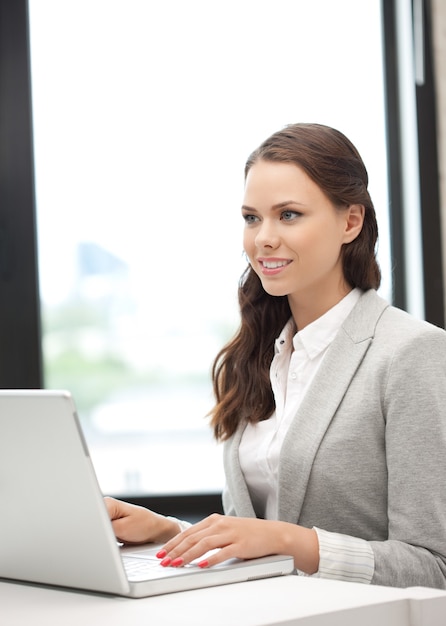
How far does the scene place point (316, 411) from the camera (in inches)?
63.6

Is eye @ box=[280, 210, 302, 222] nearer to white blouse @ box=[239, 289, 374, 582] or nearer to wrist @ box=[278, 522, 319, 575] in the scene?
white blouse @ box=[239, 289, 374, 582]

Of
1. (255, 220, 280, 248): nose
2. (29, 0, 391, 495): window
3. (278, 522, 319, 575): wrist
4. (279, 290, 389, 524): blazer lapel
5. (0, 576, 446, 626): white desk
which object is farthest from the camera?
(29, 0, 391, 495): window

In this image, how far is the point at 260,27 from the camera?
9.51 feet

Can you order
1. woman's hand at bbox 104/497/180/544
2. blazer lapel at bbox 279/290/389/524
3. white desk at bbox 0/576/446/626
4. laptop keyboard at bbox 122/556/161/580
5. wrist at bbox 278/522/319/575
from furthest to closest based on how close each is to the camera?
blazer lapel at bbox 279/290/389/524 → woman's hand at bbox 104/497/180/544 → wrist at bbox 278/522/319/575 → laptop keyboard at bbox 122/556/161/580 → white desk at bbox 0/576/446/626

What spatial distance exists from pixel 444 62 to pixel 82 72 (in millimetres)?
1098

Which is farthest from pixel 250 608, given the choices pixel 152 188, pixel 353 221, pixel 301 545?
pixel 152 188

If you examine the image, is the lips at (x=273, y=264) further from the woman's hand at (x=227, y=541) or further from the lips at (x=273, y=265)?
the woman's hand at (x=227, y=541)

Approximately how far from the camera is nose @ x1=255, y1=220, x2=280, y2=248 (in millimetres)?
1697

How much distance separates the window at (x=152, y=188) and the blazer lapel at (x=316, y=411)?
124 cm

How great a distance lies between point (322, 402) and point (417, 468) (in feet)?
0.71

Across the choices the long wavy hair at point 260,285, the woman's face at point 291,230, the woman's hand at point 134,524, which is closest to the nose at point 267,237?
the woman's face at point 291,230

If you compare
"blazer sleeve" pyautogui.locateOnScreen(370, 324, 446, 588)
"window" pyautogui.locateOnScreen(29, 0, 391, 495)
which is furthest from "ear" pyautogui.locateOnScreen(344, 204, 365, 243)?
"window" pyautogui.locateOnScreen(29, 0, 391, 495)

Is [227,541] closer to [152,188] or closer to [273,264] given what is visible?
[273,264]

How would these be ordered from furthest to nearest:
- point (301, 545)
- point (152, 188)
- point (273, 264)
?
point (152, 188)
point (273, 264)
point (301, 545)
